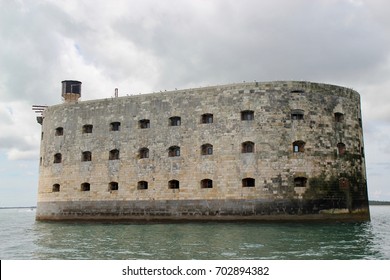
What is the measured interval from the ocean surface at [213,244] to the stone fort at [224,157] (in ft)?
8.81

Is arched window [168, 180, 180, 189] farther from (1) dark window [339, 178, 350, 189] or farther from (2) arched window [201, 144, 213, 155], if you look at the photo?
(1) dark window [339, 178, 350, 189]

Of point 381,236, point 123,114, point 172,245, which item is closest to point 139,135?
point 123,114

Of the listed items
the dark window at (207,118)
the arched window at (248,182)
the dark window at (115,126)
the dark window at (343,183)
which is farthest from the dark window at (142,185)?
the dark window at (343,183)

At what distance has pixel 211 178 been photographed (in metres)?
24.0

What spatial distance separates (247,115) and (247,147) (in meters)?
1.64

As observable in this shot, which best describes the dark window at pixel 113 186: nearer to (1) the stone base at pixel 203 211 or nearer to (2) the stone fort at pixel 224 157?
(2) the stone fort at pixel 224 157

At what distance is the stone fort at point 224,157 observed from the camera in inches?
916

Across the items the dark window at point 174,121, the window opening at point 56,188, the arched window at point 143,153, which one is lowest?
the window opening at point 56,188

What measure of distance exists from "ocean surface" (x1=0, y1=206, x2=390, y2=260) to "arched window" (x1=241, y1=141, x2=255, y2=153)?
14.2 ft

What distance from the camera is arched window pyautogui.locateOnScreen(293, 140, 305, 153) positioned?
23577 mm

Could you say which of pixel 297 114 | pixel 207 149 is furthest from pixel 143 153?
pixel 297 114

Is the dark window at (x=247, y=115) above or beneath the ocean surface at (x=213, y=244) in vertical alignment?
above

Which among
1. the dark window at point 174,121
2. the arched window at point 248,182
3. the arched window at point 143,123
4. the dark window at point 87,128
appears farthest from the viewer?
the dark window at point 87,128
